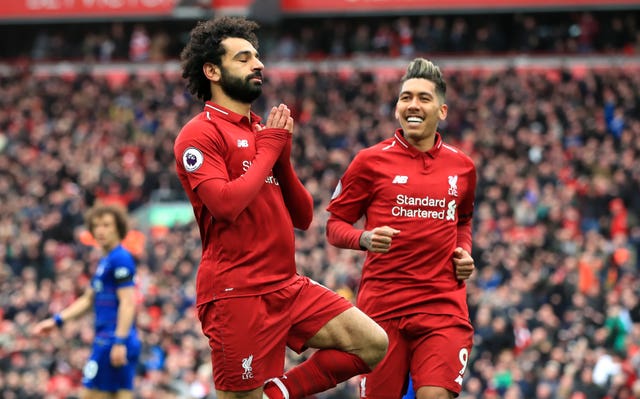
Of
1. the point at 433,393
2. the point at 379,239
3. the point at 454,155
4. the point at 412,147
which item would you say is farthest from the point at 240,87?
the point at 433,393

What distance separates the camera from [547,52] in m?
30.8

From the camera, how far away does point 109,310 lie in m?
9.68

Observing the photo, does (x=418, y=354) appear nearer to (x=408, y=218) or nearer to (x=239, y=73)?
(x=408, y=218)

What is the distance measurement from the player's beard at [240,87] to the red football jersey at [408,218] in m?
1.15

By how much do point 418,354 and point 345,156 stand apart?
53.9ft

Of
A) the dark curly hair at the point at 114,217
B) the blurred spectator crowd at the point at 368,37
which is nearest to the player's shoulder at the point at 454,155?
the dark curly hair at the point at 114,217

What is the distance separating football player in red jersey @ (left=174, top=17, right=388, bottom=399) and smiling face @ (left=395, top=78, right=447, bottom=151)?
1037 millimetres

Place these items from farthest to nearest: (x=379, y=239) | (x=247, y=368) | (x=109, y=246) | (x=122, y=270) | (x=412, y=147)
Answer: (x=109, y=246) < (x=122, y=270) < (x=412, y=147) < (x=379, y=239) < (x=247, y=368)

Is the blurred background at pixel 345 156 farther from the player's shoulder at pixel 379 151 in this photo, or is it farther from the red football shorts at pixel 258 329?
the red football shorts at pixel 258 329

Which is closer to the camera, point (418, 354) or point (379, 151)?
point (418, 354)

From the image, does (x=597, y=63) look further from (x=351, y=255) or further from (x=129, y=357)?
(x=129, y=357)

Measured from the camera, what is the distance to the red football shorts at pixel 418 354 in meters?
7.03

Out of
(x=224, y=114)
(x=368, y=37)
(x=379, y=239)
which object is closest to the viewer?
(x=224, y=114)

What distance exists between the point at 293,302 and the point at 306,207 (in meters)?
0.55
